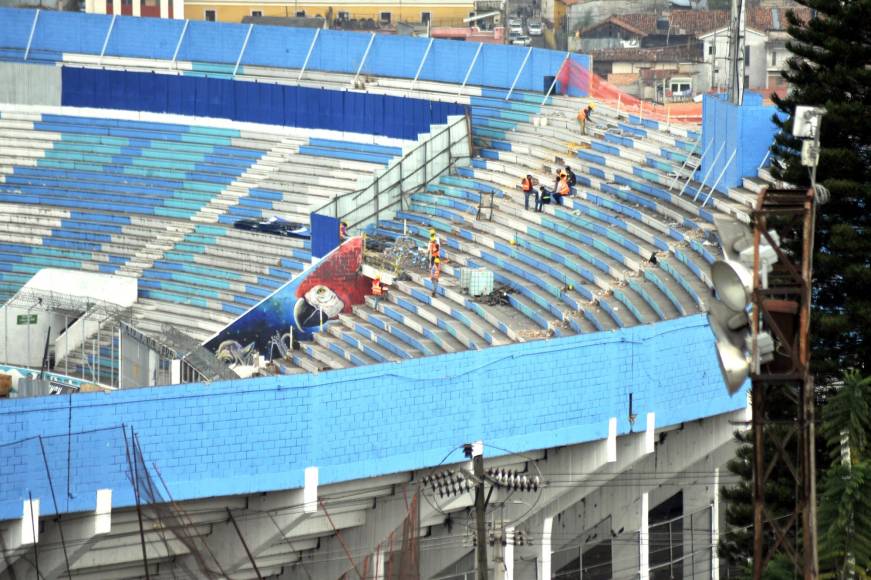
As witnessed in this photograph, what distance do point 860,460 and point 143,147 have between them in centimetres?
2636

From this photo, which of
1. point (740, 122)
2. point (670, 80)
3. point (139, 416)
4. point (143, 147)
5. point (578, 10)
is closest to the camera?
point (139, 416)

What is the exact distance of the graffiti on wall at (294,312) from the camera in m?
33.9

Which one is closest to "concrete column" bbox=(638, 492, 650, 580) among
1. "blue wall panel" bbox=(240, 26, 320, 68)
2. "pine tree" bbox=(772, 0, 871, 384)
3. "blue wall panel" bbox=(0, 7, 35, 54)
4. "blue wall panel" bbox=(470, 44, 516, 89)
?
"pine tree" bbox=(772, 0, 871, 384)

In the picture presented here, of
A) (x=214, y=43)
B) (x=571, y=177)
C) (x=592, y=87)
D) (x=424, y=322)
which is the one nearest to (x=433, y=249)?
(x=424, y=322)

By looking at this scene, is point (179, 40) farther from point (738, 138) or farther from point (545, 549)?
point (545, 549)

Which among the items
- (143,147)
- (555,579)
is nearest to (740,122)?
(555,579)

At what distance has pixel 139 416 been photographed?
21359 millimetres

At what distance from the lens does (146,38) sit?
157 ft

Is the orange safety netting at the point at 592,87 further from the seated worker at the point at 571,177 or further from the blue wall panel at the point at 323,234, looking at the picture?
the blue wall panel at the point at 323,234

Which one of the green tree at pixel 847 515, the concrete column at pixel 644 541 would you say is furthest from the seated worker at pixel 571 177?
the green tree at pixel 847 515

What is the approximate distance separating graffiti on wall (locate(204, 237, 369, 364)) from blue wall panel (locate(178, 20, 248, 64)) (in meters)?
13.6

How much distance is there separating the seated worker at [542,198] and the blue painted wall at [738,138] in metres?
3.02

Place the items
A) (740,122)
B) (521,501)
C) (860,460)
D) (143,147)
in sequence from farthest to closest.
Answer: (143,147)
(740,122)
(521,501)
(860,460)

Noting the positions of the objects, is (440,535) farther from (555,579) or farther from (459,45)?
(459,45)
